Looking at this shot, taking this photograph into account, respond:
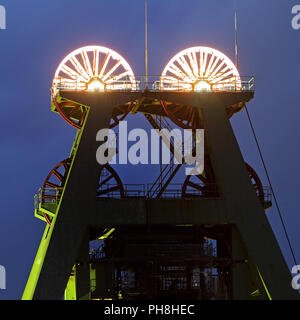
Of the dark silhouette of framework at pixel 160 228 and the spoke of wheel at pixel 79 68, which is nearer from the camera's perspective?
the dark silhouette of framework at pixel 160 228

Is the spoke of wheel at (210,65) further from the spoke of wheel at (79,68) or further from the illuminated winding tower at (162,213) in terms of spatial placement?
the spoke of wheel at (79,68)

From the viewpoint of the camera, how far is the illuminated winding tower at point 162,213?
4125 cm

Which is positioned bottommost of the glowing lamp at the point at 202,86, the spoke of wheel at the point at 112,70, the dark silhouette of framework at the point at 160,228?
the dark silhouette of framework at the point at 160,228

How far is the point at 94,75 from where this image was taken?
44562mm

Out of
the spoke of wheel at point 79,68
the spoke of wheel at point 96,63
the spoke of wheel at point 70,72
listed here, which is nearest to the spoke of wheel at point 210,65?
the spoke of wheel at point 96,63

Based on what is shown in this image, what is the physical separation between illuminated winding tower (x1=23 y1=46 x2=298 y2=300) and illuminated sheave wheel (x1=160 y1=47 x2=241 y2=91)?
0.22ft

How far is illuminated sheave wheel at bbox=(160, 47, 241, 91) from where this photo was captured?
146 ft

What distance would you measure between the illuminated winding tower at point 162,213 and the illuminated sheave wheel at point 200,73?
0.07 meters

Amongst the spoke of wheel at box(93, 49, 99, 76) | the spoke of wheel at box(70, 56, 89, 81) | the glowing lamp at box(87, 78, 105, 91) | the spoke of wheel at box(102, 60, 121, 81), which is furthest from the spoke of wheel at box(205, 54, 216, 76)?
the spoke of wheel at box(70, 56, 89, 81)

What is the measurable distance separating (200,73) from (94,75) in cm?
663

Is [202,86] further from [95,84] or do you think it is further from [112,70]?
[95,84]

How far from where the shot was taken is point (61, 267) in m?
40.2

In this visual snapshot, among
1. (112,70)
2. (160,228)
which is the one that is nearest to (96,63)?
(112,70)
